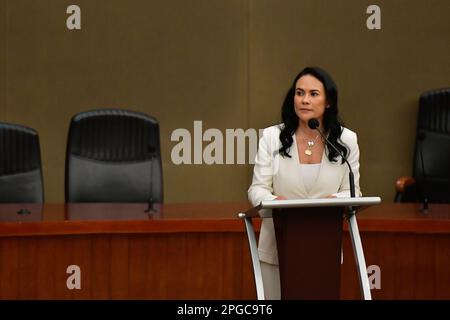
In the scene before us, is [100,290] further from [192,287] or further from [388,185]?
[388,185]

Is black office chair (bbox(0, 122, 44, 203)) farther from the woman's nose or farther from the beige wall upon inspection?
the woman's nose

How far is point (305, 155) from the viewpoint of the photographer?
11.0 feet

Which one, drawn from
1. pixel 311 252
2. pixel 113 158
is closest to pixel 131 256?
pixel 113 158

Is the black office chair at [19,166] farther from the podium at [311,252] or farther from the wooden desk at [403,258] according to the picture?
the podium at [311,252]

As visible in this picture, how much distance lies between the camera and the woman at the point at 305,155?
129 inches

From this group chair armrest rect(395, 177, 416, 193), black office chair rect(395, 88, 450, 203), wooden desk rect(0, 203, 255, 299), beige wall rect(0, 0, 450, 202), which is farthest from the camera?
beige wall rect(0, 0, 450, 202)

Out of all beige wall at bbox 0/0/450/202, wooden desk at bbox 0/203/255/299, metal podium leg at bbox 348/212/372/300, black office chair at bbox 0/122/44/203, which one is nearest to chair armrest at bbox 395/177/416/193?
beige wall at bbox 0/0/450/202

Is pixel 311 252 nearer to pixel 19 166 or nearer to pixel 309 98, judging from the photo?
pixel 309 98

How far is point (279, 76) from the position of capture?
5.65m

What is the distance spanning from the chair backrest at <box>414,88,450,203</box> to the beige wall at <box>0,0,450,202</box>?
0.27 metres

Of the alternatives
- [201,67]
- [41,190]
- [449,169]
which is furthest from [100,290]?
[449,169]

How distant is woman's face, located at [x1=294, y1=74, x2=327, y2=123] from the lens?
3.38 meters

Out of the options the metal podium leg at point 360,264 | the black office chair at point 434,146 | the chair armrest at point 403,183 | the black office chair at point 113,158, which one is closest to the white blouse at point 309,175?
the metal podium leg at point 360,264

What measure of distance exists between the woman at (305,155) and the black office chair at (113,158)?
4.32 feet
